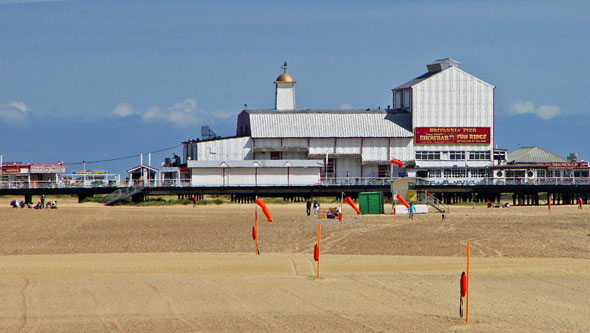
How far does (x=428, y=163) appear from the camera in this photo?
83125 millimetres

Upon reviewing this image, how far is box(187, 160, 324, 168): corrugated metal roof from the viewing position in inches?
2963

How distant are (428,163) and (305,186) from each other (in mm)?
15652

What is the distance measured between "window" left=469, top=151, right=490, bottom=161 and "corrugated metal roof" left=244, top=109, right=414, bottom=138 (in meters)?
6.91

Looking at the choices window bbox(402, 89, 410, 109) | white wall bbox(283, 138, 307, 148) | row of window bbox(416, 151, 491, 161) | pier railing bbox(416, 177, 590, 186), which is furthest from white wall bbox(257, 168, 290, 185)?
window bbox(402, 89, 410, 109)

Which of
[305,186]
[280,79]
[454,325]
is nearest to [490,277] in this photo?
[454,325]

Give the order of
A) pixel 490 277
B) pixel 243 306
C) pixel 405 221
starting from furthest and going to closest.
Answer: pixel 405 221, pixel 490 277, pixel 243 306

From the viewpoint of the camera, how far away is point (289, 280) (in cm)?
2175

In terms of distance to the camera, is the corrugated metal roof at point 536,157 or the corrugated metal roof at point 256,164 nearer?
the corrugated metal roof at point 256,164

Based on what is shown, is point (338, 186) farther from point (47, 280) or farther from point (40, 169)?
point (47, 280)

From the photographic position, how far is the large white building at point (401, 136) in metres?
82.0

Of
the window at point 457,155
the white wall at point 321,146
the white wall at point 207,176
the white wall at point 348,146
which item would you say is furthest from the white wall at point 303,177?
the window at point 457,155

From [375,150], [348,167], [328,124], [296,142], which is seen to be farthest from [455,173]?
[296,142]

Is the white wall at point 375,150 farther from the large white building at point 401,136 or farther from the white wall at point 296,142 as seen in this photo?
the white wall at point 296,142

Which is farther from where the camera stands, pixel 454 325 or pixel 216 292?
pixel 216 292
